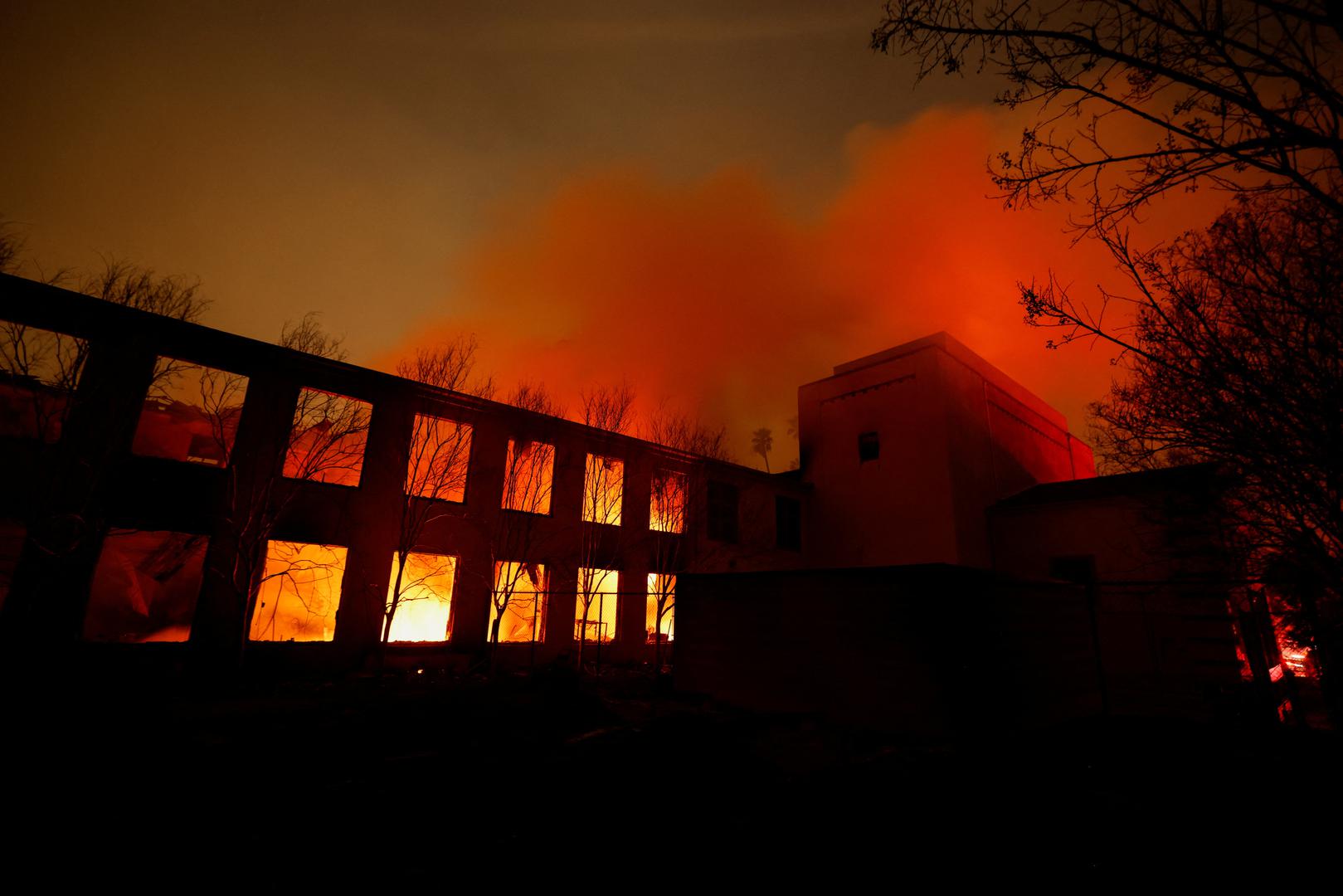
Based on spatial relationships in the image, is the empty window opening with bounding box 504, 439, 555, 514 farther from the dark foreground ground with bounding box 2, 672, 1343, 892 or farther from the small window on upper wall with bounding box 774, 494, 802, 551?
the dark foreground ground with bounding box 2, 672, 1343, 892

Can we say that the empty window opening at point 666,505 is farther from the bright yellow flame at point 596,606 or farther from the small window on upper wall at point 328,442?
the small window on upper wall at point 328,442

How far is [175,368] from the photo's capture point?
12.5m

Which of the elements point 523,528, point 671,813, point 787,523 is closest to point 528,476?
point 523,528

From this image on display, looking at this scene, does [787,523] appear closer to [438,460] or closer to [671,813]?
[438,460]

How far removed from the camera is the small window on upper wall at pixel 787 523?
2330 cm

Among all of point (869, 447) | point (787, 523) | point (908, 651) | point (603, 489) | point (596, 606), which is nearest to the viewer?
point (908, 651)

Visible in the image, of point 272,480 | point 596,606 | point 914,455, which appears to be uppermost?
point 914,455

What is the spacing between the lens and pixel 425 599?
47.7 feet

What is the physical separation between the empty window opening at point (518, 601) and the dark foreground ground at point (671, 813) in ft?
31.3

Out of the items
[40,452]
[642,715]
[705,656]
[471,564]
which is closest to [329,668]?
[471,564]

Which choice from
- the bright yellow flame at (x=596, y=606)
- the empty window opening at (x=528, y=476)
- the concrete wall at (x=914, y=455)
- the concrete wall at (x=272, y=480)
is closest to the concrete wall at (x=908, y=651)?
the concrete wall at (x=272, y=480)

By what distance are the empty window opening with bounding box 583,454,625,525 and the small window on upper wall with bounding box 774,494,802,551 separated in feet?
25.5

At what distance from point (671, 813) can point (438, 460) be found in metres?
13.0

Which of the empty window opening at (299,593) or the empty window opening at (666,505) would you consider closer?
the empty window opening at (299,593)
